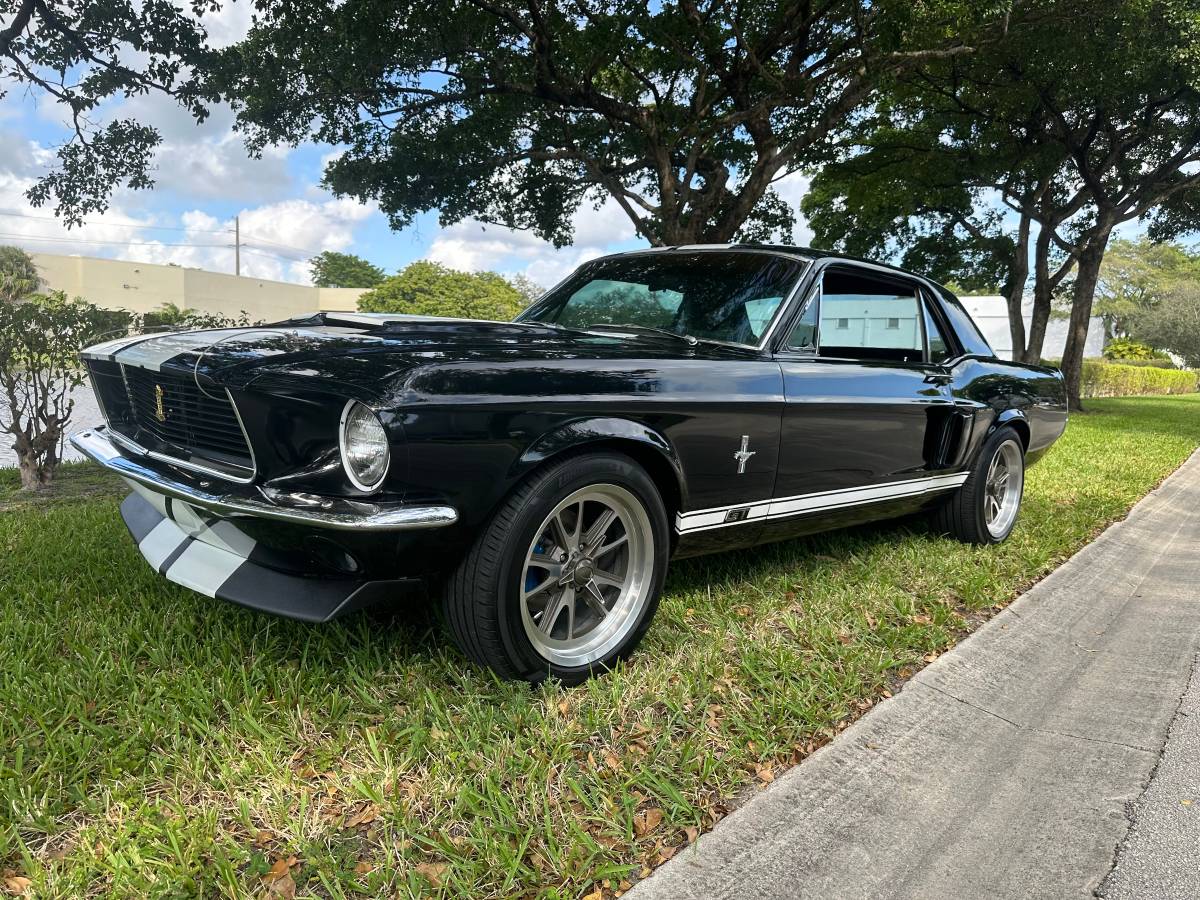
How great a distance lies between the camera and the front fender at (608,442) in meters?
2.13

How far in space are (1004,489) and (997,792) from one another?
3.06 metres

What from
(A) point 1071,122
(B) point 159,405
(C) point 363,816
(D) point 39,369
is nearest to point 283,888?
(C) point 363,816

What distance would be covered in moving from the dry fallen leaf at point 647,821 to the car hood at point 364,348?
1225 millimetres

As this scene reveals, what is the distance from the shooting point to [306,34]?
30.8 ft

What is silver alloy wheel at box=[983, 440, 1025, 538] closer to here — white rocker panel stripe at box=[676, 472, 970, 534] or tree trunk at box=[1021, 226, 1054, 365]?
white rocker panel stripe at box=[676, 472, 970, 534]

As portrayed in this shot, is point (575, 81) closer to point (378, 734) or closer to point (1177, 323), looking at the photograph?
point (378, 734)

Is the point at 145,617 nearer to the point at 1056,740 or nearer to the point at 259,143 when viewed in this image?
the point at 1056,740

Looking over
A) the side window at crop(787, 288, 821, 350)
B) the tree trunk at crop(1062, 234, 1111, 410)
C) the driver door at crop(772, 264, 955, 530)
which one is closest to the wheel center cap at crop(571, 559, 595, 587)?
the driver door at crop(772, 264, 955, 530)

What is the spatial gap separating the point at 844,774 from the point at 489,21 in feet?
34.0

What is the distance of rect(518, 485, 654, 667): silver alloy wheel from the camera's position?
7.78 ft

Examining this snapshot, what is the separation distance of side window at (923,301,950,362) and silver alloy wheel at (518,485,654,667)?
7.74ft

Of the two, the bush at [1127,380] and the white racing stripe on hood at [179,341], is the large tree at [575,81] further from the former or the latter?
the bush at [1127,380]

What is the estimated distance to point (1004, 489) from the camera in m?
4.68

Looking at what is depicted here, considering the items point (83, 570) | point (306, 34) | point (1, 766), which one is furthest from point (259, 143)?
point (1, 766)
